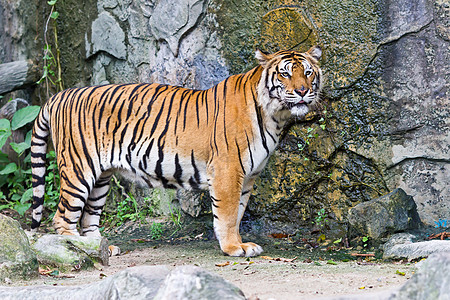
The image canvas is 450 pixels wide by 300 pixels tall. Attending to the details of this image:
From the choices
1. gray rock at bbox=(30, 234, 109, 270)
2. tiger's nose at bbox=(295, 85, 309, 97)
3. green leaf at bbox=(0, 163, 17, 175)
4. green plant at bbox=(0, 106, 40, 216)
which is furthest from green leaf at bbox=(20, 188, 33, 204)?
tiger's nose at bbox=(295, 85, 309, 97)

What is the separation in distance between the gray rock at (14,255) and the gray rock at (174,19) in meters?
3.27

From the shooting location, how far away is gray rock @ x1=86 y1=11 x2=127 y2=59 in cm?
705

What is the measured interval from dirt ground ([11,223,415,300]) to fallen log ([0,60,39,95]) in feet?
9.22

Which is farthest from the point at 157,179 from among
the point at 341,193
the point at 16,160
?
the point at 16,160

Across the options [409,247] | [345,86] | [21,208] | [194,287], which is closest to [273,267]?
[409,247]

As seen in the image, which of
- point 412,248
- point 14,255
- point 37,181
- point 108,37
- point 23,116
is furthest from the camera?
point 23,116

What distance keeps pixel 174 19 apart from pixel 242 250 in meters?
2.97

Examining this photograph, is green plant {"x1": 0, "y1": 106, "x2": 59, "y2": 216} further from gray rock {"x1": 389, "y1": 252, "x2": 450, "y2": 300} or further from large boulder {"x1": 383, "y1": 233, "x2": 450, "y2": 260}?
gray rock {"x1": 389, "y1": 252, "x2": 450, "y2": 300}

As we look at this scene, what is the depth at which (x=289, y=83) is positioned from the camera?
4.92 m

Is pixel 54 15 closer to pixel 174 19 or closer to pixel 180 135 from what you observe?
pixel 174 19

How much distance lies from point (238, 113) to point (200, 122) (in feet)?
1.36

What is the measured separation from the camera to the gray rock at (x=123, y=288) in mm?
2596

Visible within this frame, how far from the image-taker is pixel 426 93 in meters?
5.58

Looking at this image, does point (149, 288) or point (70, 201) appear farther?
point (70, 201)
